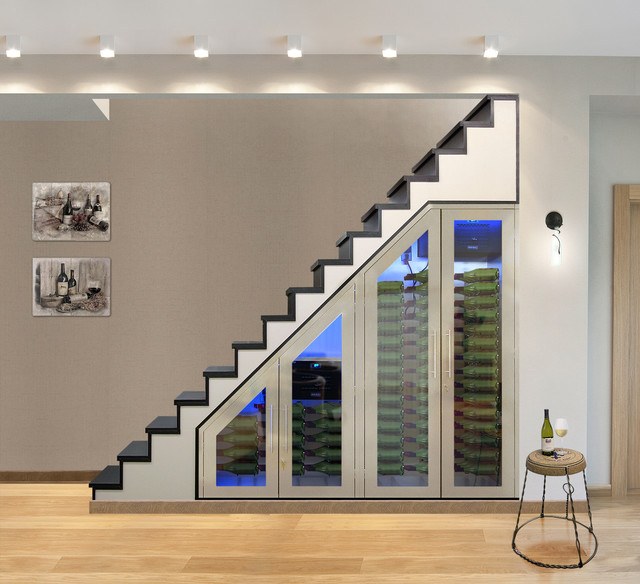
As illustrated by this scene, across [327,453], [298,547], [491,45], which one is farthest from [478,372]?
[491,45]

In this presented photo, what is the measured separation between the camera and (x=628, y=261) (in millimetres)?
4695

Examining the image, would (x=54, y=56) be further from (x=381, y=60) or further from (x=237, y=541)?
(x=237, y=541)

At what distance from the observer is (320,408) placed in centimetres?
438

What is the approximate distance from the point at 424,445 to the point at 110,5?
3.40m

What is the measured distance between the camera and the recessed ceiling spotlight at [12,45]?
13.1 ft

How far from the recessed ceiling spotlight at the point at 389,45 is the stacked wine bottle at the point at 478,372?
5.02ft

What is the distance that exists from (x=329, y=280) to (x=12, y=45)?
2.55 metres

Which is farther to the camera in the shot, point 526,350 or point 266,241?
point 266,241

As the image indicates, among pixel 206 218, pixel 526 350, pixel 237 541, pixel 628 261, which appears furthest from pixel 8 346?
pixel 628 261

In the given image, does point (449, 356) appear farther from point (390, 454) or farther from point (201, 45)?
point (201, 45)

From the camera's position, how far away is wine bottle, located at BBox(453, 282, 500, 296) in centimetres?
434

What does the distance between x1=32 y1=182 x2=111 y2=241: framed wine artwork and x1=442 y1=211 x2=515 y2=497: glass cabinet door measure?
2.84 metres

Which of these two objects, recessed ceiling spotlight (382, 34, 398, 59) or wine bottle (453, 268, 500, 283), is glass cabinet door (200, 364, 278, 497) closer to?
wine bottle (453, 268, 500, 283)

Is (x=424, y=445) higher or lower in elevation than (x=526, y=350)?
lower
